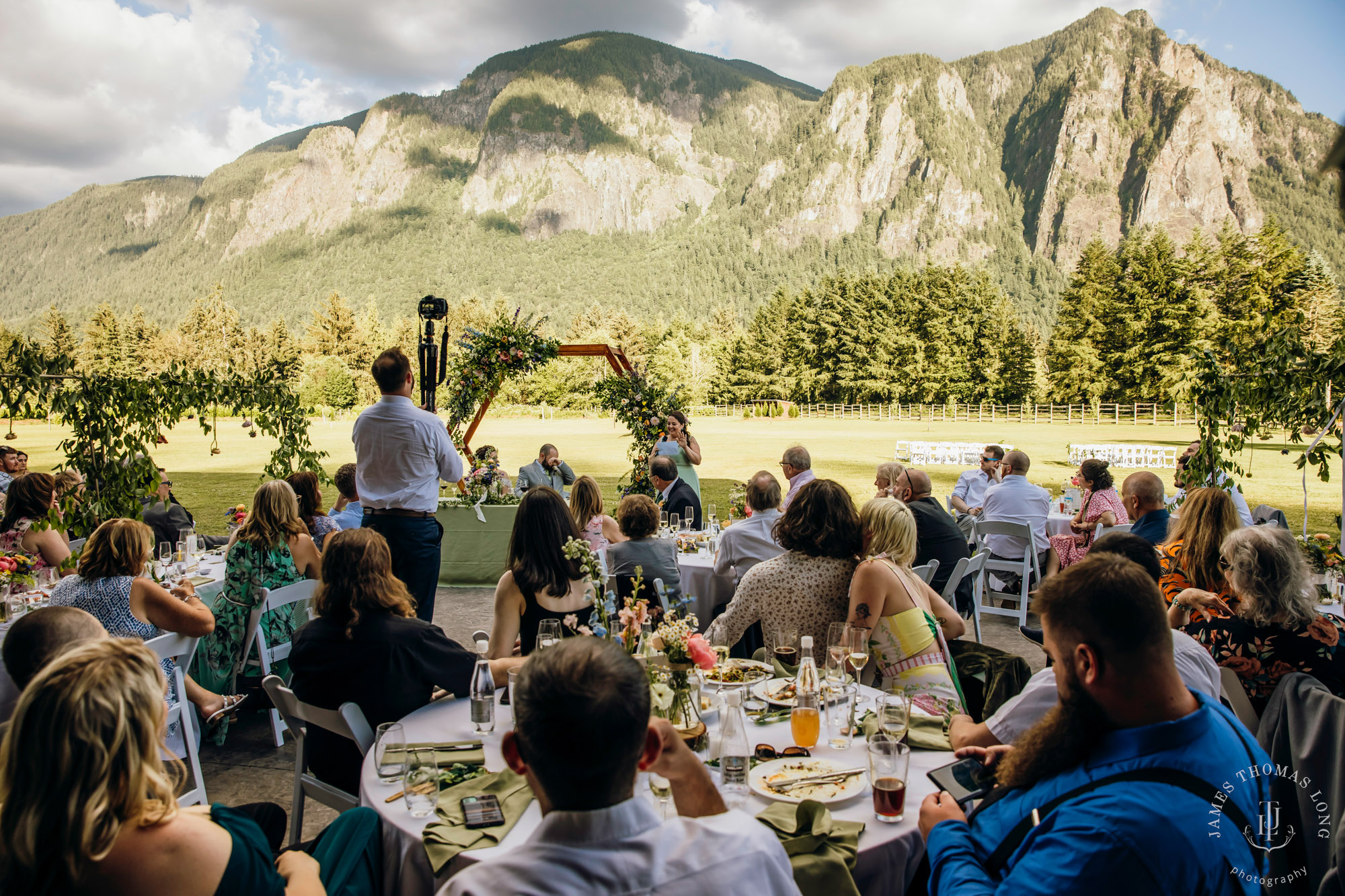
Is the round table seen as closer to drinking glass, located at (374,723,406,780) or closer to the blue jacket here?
drinking glass, located at (374,723,406,780)

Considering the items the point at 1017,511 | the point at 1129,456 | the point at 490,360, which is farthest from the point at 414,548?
the point at 1129,456

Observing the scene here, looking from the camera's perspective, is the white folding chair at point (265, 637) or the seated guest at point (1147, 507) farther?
the seated guest at point (1147, 507)

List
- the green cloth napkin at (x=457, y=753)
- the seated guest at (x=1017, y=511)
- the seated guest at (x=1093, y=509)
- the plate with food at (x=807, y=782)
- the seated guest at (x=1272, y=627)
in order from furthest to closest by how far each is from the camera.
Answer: the seated guest at (x=1017, y=511)
the seated guest at (x=1093, y=509)
the seated guest at (x=1272, y=627)
the green cloth napkin at (x=457, y=753)
the plate with food at (x=807, y=782)

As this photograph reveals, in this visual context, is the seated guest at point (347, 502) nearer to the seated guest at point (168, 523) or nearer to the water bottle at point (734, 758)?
the seated guest at point (168, 523)

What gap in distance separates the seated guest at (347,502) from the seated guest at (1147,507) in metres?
5.90

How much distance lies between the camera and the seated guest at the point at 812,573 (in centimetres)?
380

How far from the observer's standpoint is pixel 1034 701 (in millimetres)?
2426

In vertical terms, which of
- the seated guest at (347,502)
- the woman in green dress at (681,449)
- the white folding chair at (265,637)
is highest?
the woman in green dress at (681,449)

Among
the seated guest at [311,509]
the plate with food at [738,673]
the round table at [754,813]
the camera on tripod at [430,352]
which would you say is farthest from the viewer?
the camera on tripod at [430,352]

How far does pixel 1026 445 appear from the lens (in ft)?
101

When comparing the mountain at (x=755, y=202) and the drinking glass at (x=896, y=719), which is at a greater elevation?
the mountain at (x=755, y=202)

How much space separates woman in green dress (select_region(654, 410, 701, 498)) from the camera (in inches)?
363

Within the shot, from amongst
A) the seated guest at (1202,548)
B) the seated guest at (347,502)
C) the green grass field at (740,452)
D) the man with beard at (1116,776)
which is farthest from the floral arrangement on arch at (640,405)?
the man with beard at (1116,776)

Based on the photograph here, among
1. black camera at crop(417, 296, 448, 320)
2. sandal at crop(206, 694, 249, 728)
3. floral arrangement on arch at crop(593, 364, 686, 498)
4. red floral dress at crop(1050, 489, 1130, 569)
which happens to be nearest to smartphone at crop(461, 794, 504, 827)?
sandal at crop(206, 694, 249, 728)
